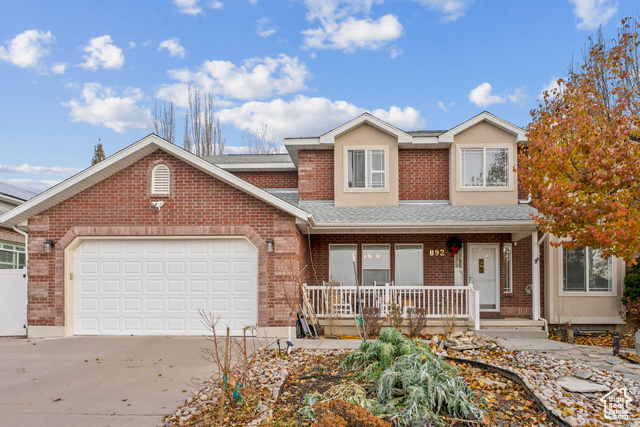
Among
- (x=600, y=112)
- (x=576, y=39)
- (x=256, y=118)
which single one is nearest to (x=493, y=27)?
(x=576, y=39)

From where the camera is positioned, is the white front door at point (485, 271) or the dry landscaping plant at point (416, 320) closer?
the dry landscaping plant at point (416, 320)

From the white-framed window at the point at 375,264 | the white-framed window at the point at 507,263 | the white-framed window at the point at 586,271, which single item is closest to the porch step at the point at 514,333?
the white-framed window at the point at 507,263

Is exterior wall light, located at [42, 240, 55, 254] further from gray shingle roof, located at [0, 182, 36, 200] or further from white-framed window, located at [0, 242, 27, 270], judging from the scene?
gray shingle roof, located at [0, 182, 36, 200]

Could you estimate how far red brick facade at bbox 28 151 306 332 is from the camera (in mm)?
10719

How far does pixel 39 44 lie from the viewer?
1505 centimetres

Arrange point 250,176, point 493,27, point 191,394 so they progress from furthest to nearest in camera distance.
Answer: point 250,176
point 493,27
point 191,394

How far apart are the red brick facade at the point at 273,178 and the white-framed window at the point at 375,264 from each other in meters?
4.06

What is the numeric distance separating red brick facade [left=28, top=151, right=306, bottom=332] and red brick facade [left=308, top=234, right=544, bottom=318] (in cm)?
250

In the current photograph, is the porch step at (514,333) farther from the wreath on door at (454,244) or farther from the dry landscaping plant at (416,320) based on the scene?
the wreath on door at (454,244)

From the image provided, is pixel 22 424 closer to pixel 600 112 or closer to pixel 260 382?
pixel 260 382

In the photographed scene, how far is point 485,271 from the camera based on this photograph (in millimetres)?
13188

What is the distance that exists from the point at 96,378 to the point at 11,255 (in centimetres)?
1117

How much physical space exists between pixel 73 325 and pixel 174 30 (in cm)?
1111

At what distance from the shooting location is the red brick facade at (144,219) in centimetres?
1072
